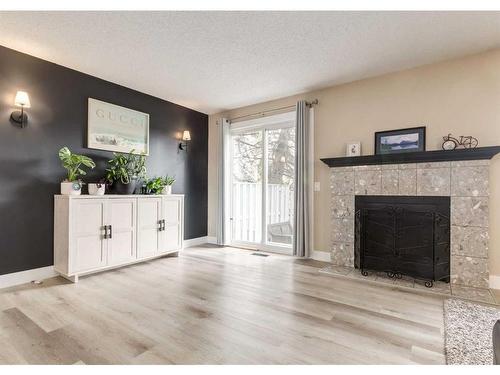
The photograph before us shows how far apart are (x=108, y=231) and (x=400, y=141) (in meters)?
3.77

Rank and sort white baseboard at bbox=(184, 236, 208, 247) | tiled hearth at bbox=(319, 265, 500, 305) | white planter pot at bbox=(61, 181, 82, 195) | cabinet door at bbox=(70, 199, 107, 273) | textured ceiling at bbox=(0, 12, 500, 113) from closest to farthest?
1. textured ceiling at bbox=(0, 12, 500, 113)
2. tiled hearth at bbox=(319, 265, 500, 305)
3. cabinet door at bbox=(70, 199, 107, 273)
4. white planter pot at bbox=(61, 181, 82, 195)
5. white baseboard at bbox=(184, 236, 208, 247)

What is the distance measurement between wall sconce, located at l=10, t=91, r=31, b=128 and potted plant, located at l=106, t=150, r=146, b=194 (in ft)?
3.24

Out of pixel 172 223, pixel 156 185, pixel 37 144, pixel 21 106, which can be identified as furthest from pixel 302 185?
pixel 21 106

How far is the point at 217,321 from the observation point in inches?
82.7

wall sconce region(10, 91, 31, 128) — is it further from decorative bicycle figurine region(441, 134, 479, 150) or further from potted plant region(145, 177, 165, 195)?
decorative bicycle figurine region(441, 134, 479, 150)

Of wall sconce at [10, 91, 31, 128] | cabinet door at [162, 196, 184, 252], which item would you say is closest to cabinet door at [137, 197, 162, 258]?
cabinet door at [162, 196, 184, 252]

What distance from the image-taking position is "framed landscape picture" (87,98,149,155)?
3.56m

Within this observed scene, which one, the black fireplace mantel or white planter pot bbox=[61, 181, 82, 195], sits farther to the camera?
white planter pot bbox=[61, 181, 82, 195]

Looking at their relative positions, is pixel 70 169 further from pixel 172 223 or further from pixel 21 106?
pixel 172 223

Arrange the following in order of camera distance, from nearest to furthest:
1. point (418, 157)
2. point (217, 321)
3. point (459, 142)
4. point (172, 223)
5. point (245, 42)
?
1. point (217, 321)
2. point (245, 42)
3. point (459, 142)
4. point (418, 157)
5. point (172, 223)

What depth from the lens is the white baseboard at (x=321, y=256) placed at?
12.9 ft
